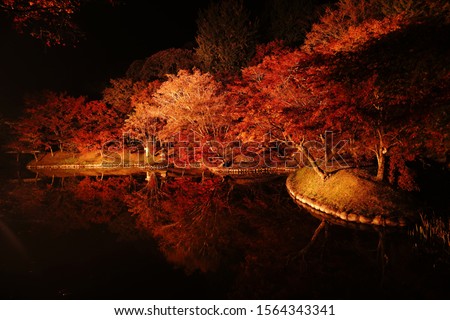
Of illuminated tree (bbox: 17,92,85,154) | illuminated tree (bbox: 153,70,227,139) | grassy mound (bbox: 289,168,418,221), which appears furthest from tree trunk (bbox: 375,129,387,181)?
illuminated tree (bbox: 17,92,85,154)

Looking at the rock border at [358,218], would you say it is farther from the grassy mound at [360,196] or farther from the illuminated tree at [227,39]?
the illuminated tree at [227,39]

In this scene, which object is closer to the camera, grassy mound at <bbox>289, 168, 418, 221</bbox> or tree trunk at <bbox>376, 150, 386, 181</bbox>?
grassy mound at <bbox>289, 168, 418, 221</bbox>

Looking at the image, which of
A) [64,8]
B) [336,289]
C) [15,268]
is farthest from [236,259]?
[64,8]

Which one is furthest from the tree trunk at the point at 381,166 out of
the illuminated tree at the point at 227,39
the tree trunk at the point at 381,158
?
the illuminated tree at the point at 227,39

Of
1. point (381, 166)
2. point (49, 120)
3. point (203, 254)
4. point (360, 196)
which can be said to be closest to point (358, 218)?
point (360, 196)

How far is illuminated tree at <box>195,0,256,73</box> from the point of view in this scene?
3234cm

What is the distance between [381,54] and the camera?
9.77 m

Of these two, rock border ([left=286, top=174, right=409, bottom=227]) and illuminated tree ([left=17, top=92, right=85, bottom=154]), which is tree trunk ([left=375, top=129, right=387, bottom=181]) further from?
illuminated tree ([left=17, top=92, right=85, bottom=154])

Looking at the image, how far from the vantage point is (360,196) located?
Result: 11.5 metres

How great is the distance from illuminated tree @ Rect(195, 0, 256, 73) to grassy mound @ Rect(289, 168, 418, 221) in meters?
21.8

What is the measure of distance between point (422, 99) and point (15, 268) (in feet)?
44.0

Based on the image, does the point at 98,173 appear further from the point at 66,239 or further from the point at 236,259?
the point at 236,259

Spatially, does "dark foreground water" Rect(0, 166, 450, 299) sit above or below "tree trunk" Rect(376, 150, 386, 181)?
below

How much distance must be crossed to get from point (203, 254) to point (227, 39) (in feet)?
93.5
